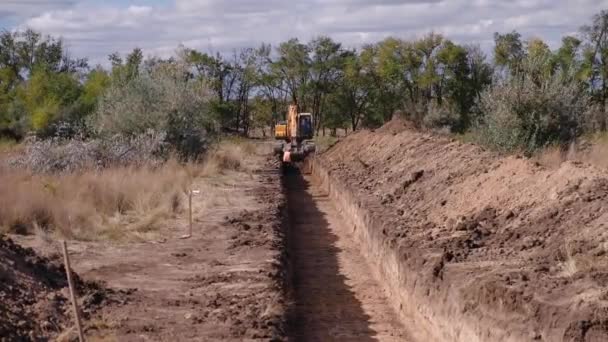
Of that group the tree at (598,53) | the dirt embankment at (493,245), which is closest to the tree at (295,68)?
the tree at (598,53)

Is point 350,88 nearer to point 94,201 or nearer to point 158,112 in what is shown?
point 158,112

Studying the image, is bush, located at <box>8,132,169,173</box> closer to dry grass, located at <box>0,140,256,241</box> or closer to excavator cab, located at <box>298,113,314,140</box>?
dry grass, located at <box>0,140,256,241</box>

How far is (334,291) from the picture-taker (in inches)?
565

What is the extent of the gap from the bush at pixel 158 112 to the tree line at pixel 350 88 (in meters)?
0.06

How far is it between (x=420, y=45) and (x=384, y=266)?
41.5 meters

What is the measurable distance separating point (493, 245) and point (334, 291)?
3227mm

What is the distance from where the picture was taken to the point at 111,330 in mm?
8953

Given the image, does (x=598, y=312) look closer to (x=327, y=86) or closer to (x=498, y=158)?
(x=498, y=158)

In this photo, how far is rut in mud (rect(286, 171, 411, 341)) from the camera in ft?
38.8

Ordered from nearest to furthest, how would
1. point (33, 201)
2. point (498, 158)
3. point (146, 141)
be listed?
point (33, 201) → point (498, 158) → point (146, 141)

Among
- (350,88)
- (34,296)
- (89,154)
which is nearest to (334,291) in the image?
(34,296)

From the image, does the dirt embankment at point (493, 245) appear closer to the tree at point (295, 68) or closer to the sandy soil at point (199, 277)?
the sandy soil at point (199, 277)

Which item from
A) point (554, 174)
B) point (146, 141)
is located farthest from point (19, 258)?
point (146, 141)

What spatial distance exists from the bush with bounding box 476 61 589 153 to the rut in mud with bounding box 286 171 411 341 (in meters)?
4.47
